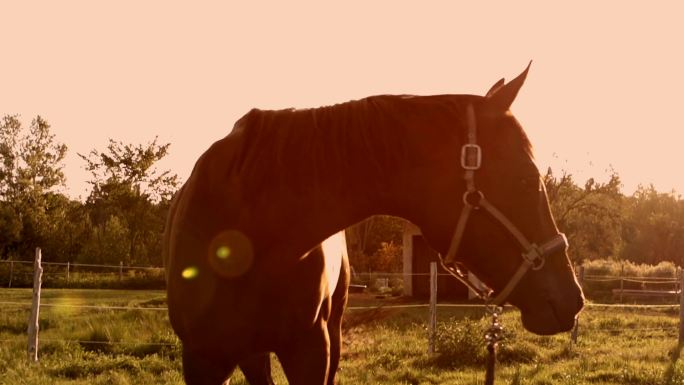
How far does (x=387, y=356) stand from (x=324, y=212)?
7487mm

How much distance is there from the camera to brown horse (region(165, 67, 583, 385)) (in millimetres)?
2598

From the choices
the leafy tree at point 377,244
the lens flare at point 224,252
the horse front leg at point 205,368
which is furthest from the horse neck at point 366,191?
the leafy tree at point 377,244

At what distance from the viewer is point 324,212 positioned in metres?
2.90

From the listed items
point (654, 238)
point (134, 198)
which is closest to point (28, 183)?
point (134, 198)

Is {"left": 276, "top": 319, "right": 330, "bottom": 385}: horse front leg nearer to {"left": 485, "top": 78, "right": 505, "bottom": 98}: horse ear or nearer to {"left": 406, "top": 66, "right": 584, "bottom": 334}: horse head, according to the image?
{"left": 406, "top": 66, "right": 584, "bottom": 334}: horse head

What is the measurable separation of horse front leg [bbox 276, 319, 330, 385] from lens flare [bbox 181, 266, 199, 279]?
0.55m

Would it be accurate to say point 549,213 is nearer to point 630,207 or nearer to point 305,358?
point 305,358

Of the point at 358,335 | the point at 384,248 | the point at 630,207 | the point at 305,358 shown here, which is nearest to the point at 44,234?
the point at 384,248

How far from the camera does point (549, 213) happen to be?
8.66ft

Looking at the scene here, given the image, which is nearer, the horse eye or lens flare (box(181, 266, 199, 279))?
the horse eye

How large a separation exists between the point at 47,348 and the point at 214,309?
8069 mm

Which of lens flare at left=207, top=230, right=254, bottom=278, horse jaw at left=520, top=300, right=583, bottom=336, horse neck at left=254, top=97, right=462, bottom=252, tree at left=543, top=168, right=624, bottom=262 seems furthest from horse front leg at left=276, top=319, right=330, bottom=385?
tree at left=543, top=168, right=624, bottom=262

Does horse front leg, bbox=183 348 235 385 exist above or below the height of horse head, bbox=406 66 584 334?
below

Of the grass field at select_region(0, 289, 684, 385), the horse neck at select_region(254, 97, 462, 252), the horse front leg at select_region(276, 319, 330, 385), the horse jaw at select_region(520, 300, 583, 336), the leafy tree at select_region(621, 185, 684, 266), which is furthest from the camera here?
the leafy tree at select_region(621, 185, 684, 266)
